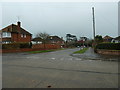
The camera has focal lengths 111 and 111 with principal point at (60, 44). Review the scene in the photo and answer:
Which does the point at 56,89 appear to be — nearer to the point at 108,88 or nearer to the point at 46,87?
the point at 46,87

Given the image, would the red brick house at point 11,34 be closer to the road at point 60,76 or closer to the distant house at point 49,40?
the distant house at point 49,40

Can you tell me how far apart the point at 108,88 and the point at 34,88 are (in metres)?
2.53

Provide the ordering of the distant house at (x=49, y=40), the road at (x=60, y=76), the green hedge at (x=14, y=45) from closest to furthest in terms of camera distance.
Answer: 1. the road at (x=60, y=76)
2. the green hedge at (x=14, y=45)
3. the distant house at (x=49, y=40)

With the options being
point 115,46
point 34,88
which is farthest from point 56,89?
point 115,46

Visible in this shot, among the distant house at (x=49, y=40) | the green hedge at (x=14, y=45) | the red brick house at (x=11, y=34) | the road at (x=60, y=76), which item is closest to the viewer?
the road at (x=60, y=76)

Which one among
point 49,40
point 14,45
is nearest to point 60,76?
point 14,45

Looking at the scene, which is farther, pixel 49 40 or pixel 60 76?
pixel 49 40

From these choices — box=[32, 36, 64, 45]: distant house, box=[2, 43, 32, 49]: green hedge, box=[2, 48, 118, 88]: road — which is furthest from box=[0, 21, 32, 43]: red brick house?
box=[2, 48, 118, 88]: road

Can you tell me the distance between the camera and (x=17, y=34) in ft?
114

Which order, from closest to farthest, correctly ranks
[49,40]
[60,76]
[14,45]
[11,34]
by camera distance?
[60,76]
[14,45]
[11,34]
[49,40]

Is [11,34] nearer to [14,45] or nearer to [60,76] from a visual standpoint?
[14,45]

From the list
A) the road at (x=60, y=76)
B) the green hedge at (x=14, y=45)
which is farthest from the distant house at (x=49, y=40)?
the road at (x=60, y=76)

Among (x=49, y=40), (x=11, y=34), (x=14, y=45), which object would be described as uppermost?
(x=11, y=34)

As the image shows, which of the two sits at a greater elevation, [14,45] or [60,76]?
[14,45]
